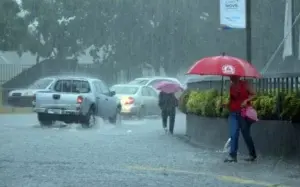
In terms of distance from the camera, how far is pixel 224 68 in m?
13.9

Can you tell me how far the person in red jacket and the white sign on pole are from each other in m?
4.21

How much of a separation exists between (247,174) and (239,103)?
178 cm

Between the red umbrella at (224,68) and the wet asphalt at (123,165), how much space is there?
1647 millimetres

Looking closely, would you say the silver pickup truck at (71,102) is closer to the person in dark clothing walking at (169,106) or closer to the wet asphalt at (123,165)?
the person in dark clothing walking at (169,106)

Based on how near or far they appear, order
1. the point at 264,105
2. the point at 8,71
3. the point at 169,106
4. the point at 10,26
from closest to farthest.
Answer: the point at 264,105
the point at 169,106
the point at 8,71
the point at 10,26

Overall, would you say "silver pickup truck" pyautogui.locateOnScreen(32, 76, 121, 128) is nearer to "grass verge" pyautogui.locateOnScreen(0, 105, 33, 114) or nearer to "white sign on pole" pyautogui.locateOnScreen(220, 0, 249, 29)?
"white sign on pole" pyautogui.locateOnScreen(220, 0, 249, 29)

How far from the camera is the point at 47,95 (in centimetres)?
2383

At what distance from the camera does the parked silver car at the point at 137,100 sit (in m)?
30.3

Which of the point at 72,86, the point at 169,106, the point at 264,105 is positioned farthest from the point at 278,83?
the point at 72,86

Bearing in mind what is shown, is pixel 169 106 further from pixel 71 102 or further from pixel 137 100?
pixel 137 100

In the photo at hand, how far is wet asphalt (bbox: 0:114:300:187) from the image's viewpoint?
441 inches

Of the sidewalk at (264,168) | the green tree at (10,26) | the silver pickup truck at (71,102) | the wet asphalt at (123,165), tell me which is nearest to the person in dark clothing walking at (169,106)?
the wet asphalt at (123,165)

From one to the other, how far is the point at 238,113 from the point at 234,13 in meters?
4.67

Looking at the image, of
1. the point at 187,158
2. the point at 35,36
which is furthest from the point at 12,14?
the point at 187,158
